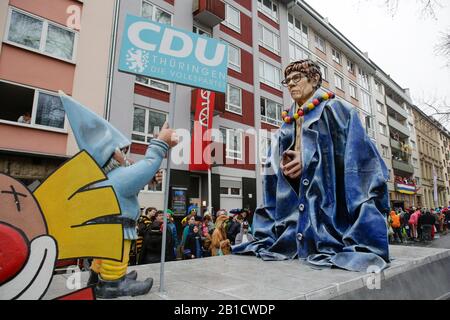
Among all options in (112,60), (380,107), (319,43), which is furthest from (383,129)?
(112,60)

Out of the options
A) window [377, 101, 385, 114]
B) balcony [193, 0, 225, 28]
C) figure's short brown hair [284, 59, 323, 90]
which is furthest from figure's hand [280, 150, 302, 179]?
window [377, 101, 385, 114]

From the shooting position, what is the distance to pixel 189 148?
578 inches

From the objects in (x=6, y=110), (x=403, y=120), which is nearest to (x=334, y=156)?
(x=6, y=110)

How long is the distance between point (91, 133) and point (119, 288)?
118 cm

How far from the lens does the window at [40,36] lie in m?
9.93

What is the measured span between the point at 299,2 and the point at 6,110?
67.0 ft

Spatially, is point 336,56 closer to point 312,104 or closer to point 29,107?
point 29,107

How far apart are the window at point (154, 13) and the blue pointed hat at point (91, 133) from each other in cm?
1281

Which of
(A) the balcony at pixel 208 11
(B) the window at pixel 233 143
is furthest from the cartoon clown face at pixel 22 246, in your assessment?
(A) the balcony at pixel 208 11

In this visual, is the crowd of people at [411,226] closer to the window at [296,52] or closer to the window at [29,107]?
Answer: the window at [296,52]

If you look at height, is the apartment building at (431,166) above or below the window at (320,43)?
below

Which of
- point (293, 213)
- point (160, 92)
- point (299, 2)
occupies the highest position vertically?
point (299, 2)

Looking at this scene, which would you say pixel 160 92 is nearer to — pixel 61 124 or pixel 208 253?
pixel 61 124
